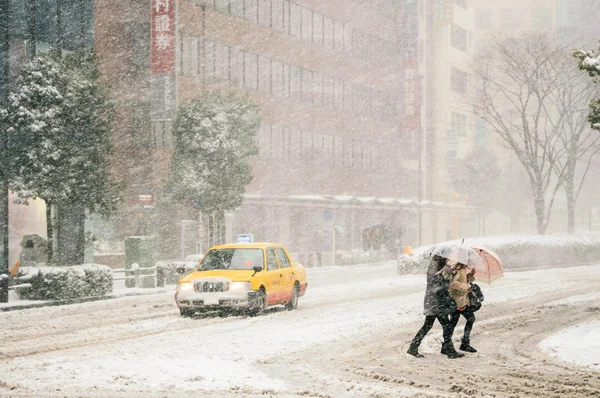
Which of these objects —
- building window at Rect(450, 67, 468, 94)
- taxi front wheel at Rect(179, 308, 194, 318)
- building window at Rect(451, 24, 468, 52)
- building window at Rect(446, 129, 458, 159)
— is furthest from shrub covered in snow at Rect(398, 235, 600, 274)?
building window at Rect(451, 24, 468, 52)

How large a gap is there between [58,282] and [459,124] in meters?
64.3

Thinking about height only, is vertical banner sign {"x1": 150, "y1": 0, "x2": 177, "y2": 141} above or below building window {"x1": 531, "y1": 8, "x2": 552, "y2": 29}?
below

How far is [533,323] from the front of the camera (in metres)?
18.0

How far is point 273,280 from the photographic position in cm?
1997

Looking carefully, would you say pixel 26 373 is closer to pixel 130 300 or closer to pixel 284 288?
pixel 284 288

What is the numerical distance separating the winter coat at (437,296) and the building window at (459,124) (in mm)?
71416

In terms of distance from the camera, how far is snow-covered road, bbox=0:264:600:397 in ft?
34.6

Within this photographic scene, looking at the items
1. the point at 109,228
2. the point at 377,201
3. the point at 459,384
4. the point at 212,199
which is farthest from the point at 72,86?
the point at 377,201

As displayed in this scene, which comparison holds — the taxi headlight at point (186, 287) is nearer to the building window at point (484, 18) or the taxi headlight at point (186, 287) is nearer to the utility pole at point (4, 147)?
the utility pole at point (4, 147)

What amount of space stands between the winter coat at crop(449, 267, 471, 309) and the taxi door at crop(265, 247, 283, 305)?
24.2 feet

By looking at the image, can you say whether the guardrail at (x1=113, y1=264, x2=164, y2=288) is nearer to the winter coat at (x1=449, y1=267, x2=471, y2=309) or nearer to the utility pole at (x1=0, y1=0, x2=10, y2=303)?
the utility pole at (x1=0, y1=0, x2=10, y2=303)

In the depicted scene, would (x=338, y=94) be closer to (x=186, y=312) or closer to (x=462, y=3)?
(x=462, y=3)

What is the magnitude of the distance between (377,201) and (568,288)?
105ft

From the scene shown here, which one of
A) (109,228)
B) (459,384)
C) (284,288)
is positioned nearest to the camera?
(459,384)
